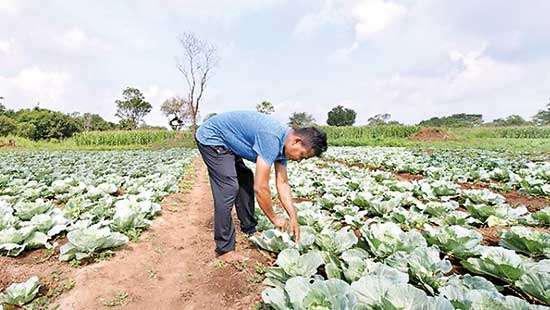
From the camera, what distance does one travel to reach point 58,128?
43.8 metres

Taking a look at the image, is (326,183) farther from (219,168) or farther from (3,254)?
(3,254)

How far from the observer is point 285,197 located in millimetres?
3135

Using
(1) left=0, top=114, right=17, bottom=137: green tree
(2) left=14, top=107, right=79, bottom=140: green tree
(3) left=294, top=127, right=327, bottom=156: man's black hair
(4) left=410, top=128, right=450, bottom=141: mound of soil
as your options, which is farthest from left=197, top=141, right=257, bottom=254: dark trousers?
(2) left=14, top=107, right=79, bottom=140: green tree

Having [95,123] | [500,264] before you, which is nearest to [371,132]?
[500,264]

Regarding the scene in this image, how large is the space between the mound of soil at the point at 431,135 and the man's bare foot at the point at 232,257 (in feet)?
112

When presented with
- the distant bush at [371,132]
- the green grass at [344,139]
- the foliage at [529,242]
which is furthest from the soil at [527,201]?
the distant bush at [371,132]

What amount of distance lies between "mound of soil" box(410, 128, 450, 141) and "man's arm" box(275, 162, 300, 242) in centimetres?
3381

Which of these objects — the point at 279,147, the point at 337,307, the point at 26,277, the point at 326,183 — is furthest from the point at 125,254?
the point at 326,183

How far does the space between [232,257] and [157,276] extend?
68cm

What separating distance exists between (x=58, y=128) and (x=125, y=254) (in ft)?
157

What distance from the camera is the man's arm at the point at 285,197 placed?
119 inches

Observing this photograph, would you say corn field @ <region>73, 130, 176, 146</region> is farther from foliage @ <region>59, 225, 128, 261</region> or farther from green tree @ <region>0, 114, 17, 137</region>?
foliage @ <region>59, 225, 128, 261</region>

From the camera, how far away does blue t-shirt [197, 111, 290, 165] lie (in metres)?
2.89

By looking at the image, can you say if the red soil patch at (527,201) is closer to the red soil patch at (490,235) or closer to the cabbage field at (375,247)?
the cabbage field at (375,247)
